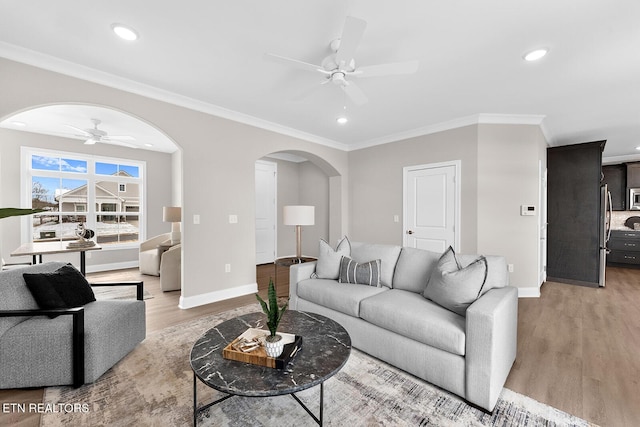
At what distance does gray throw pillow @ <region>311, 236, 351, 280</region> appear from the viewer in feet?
9.73

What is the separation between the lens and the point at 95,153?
5.37 m

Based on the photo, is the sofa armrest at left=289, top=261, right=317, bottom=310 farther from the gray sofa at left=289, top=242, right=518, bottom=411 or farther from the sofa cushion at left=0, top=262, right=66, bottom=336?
the sofa cushion at left=0, top=262, right=66, bottom=336

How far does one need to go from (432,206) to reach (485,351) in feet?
9.95

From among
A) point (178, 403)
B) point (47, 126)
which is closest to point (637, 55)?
point (178, 403)

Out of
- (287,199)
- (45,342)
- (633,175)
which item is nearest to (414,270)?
(45,342)

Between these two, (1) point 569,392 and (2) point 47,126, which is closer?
(1) point 569,392

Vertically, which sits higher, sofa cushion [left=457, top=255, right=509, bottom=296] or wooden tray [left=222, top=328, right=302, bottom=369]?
sofa cushion [left=457, top=255, right=509, bottom=296]

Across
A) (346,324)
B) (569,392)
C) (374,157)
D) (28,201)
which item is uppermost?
(374,157)

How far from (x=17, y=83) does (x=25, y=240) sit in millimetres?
3781

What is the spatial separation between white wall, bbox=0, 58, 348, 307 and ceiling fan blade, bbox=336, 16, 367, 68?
2159 mm

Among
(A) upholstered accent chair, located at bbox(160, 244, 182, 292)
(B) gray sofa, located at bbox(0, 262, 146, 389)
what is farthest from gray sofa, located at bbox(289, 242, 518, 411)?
(A) upholstered accent chair, located at bbox(160, 244, 182, 292)

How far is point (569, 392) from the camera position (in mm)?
1846

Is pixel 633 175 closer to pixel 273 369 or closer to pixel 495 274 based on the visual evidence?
pixel 495 274

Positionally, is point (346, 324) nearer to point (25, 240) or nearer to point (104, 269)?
point (104, 269)
